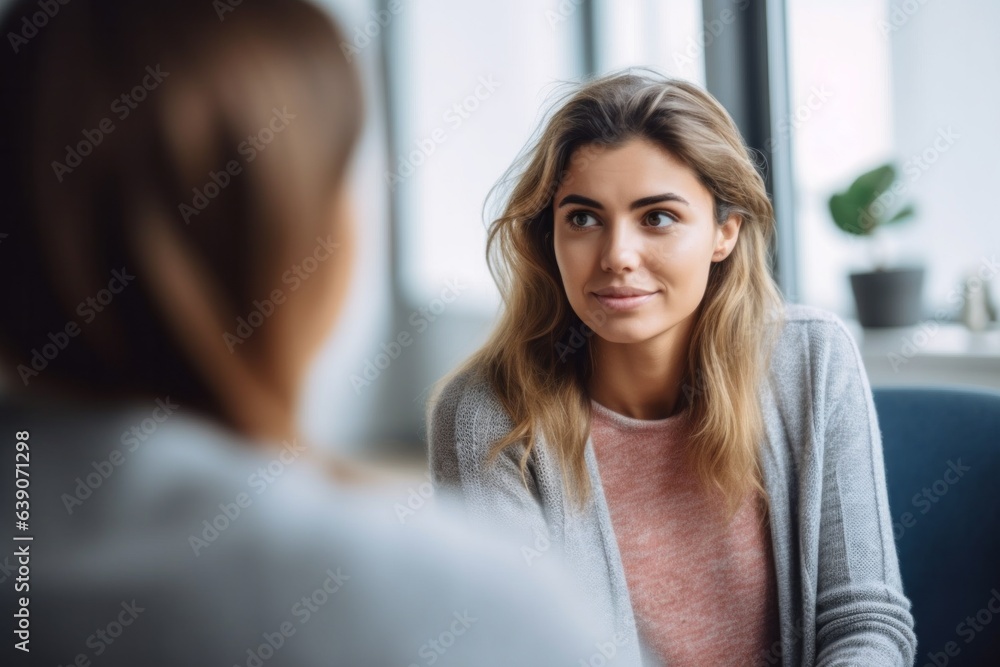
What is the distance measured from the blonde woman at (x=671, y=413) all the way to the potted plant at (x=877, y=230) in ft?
1.55

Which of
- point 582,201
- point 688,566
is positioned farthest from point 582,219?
point 688,566

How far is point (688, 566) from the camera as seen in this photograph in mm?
817

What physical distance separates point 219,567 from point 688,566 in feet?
1.52

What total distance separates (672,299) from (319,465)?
37cm

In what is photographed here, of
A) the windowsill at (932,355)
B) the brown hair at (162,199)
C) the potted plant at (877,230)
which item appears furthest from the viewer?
the potted plant at (877,230)

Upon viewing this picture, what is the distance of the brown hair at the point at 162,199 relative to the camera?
513 mm

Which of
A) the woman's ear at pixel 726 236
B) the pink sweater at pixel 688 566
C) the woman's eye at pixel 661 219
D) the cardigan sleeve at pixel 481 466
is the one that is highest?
the woman's eye at pixel 661 219

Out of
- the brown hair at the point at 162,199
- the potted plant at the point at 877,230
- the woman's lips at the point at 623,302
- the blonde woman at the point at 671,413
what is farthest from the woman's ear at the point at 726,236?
the potted plant at the point at 877,230

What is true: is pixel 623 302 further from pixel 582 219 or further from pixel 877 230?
pixel 877 230

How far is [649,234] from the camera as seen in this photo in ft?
2.51

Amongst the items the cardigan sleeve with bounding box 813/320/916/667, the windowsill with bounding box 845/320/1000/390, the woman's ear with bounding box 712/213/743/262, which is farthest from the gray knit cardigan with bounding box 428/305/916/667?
the windowsill with bounding box 845/320/1000/390

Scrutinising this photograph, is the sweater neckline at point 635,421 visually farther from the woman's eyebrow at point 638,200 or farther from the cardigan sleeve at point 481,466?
the woman's eyebrow at point 638,200

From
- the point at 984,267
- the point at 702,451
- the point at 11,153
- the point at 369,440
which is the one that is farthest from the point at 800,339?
the point at 11,153

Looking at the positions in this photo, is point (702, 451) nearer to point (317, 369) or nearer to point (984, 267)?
point (317, 369)
